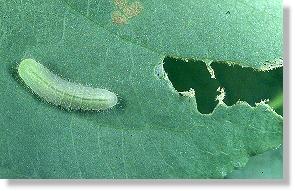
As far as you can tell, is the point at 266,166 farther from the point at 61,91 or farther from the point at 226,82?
the point at 61,91

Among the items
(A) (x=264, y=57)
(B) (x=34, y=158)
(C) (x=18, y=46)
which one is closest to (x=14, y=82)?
(C) (x=18, y=46)

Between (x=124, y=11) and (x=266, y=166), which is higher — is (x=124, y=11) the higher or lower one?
the higher one

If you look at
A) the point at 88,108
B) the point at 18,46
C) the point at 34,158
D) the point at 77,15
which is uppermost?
the point at 77,15

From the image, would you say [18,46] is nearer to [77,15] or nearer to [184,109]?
[77,15]

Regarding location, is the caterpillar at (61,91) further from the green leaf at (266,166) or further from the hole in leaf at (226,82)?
the green leaf at (266,166)

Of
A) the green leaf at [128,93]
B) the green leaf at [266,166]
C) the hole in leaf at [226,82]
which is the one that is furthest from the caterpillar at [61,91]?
the green leaf at [266,166]

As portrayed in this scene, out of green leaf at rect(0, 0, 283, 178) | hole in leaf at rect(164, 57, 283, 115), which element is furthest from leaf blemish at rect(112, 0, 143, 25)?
hole in leaf at rect(164, 57, 283, 115)

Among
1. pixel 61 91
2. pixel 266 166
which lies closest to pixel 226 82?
pixel 266 166
